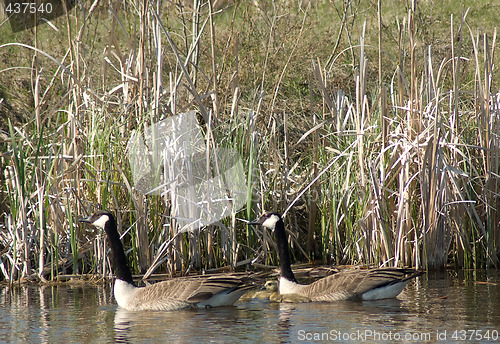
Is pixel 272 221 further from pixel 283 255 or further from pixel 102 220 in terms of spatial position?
pixel 102 220

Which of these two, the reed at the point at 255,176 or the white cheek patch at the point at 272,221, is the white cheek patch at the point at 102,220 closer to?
the reed at the point at 255,176

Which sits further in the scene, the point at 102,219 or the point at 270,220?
the point at 270,220

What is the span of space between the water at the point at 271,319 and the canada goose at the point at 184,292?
0.10m

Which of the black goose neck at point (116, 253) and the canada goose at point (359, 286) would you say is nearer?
the canada goose at point (359, 286)

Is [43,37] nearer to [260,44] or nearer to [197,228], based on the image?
[260,44]

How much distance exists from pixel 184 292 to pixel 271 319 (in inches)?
37.9

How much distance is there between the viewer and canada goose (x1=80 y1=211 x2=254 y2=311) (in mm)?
6191

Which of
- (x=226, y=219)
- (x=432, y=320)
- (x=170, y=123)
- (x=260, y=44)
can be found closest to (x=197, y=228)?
(x=226, y=219)

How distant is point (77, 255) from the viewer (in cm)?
732

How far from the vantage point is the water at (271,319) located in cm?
493

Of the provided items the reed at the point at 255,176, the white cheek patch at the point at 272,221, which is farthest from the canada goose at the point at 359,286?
the reed at the point at 255,176

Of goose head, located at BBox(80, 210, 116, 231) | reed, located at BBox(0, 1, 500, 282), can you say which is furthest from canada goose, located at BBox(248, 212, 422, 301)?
goose head, located at BBox(80, 210, 116, 231)

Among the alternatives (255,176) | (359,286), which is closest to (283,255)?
(359,286)

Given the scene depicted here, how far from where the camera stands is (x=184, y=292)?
6.23 meters
